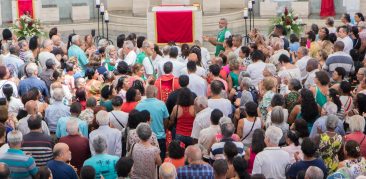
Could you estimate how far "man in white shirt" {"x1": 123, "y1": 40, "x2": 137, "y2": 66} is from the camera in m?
19.5

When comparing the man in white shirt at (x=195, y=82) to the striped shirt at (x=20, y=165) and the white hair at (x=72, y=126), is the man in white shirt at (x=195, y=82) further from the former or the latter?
the striped shirt at (x=20, y=165)

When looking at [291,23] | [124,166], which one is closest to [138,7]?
[291,23]

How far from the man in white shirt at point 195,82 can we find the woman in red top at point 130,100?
5.38 ft

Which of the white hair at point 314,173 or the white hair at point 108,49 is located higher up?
the white hair at point 108,49

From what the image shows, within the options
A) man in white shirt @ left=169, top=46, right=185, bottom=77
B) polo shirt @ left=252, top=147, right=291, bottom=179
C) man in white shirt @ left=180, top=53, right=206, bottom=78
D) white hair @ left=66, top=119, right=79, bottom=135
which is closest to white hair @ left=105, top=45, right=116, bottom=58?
man in white shirt @ left=169, top=46, right=185, bottom=77

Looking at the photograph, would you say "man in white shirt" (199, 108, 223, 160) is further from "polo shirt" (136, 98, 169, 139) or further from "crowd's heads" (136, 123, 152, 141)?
"polo shirt" (136, 98, 169, 139)

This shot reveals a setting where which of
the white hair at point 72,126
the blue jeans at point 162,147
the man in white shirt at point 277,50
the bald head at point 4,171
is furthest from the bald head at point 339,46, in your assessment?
the bald head at point 4,171

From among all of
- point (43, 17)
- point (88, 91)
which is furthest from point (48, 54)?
point (43, 17)

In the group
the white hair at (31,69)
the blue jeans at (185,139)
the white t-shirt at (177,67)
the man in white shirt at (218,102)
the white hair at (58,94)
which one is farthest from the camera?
the white t-shirt at (177,67)

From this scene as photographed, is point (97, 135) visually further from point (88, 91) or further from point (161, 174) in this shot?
point (88, 91)

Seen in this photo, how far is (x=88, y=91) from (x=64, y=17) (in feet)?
45.9

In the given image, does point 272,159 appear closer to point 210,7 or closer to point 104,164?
point 104,164

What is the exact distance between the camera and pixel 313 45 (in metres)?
20.5

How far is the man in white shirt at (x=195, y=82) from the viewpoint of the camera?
16844 millimetres
